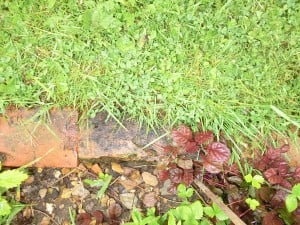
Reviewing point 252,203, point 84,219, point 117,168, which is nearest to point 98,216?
point 84,219

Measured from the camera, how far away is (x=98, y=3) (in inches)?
93.9

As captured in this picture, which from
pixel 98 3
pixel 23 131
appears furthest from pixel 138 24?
pixel 23 131

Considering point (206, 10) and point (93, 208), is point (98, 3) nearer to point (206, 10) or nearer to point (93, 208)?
point (206, 10)

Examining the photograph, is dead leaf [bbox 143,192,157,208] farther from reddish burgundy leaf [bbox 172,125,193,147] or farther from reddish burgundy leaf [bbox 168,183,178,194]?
reddish burgundy leaf [bbox 172,125,193,147]

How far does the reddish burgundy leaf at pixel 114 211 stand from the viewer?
2271 mm

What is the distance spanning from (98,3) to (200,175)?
3.80 feet

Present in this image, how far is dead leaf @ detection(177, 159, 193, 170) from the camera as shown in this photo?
2289 mm

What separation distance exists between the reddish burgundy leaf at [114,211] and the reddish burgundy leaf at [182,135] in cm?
50

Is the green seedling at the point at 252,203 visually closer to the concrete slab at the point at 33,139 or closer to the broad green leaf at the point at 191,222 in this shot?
the broad green leaf at the point at 191,222

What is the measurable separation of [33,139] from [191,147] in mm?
889

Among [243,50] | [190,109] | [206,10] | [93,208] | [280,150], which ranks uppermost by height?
[206,10]

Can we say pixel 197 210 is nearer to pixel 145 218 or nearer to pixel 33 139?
pixel 145 218

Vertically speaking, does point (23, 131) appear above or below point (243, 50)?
below

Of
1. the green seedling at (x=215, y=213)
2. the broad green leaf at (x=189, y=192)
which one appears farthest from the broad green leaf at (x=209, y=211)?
the broad green leaf at (x=189, y=192)
